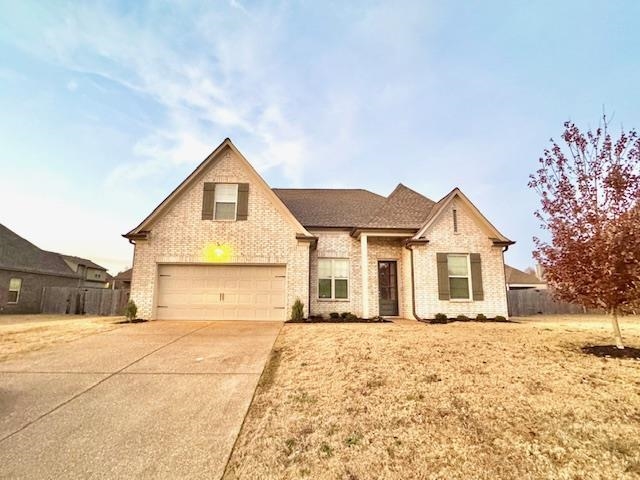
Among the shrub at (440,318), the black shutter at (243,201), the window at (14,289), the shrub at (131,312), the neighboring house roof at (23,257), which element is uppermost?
the black shutter at (243,201)

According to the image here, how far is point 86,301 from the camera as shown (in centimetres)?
1633

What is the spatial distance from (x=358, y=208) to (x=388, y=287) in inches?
158

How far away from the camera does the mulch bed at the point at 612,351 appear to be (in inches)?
228

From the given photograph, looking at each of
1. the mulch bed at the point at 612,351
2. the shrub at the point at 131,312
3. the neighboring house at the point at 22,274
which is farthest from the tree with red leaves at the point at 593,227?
the neighboring house at the point at 22,274

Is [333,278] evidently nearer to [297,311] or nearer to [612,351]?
[297,311]

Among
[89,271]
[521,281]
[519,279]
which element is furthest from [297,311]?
[89,271]

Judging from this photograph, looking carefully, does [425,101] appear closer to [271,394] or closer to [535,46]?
[535,46]

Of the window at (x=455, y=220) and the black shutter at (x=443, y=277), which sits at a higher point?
the window at (x=455, y=220)

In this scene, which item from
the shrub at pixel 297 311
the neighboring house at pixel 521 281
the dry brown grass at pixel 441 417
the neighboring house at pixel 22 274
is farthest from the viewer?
the neighboring house at pixel 521 281

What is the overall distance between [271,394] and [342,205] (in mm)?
11570

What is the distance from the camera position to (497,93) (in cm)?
1524

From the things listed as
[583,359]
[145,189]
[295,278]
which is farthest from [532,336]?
[145,189]

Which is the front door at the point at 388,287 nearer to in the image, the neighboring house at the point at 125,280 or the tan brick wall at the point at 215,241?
the tan brick wall at the point at 215,241

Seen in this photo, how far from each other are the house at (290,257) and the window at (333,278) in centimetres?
4
